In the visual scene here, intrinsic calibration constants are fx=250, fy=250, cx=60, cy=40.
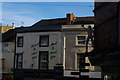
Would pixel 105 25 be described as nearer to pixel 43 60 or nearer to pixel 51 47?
pixel 51 47

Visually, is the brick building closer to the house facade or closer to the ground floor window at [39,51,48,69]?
the house facade

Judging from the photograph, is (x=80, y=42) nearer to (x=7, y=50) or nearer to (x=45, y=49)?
(x=45, y=49)

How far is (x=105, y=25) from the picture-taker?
13266mm

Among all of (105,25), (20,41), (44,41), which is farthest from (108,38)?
(20,41)

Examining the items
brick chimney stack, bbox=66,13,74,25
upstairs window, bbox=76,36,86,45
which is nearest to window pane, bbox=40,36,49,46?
upstairs window, bbox=76,36,86,45

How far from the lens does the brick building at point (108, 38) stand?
1121 centimetres

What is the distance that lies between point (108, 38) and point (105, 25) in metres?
0.87

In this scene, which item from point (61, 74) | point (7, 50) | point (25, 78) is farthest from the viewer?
point (7, 50)

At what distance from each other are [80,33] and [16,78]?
9523mm

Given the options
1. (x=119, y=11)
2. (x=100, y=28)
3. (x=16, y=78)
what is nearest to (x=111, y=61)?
(x=119, y=11)

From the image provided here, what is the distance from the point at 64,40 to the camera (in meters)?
28.0

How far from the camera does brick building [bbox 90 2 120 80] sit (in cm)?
1121

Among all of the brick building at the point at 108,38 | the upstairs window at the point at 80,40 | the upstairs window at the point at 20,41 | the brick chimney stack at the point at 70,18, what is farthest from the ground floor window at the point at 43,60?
the brick building at the point at 108,38

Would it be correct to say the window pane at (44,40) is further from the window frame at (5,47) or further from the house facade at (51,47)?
the window frame at (5,47)
